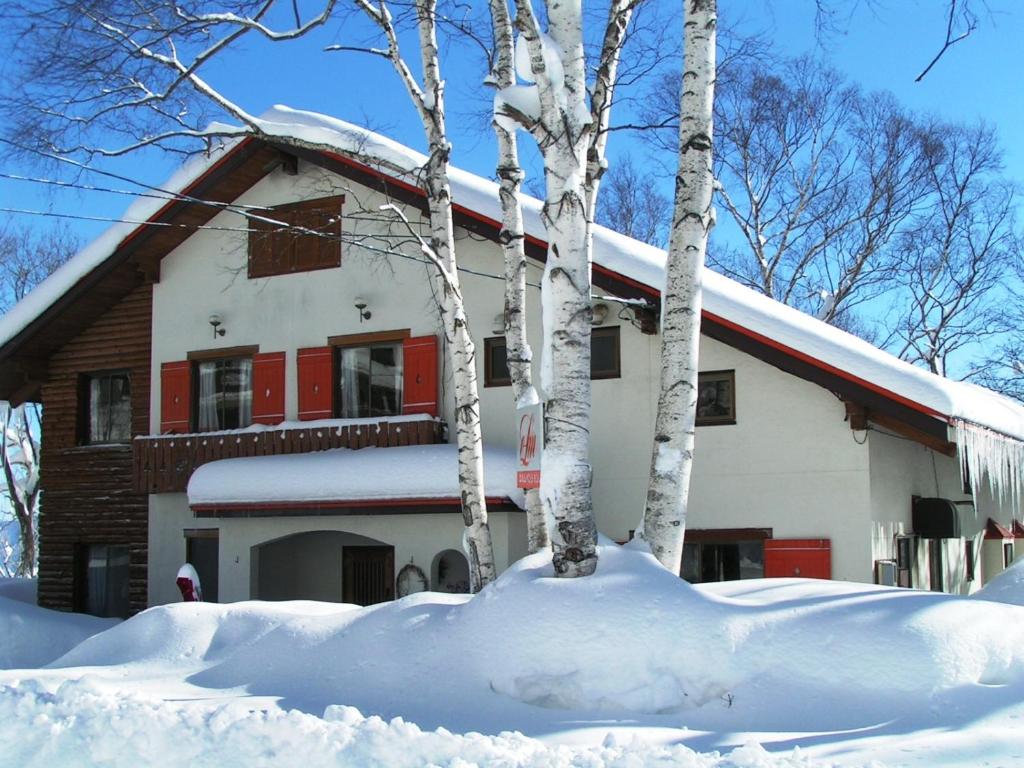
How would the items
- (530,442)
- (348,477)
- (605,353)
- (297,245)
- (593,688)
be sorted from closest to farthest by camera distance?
(593,688) → (530,442) → (605,353) → (348,477) → (297,245)

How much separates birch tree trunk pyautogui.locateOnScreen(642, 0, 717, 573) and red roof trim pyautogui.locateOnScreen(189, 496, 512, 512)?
5002 mm

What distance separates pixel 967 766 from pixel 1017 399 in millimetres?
25743

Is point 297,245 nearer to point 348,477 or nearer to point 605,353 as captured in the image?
point 348,477

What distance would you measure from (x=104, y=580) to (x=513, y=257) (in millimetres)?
10075

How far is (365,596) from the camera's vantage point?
48.9ft

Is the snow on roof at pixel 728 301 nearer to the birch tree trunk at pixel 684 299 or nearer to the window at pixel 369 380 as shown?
the window at pixel 369 380

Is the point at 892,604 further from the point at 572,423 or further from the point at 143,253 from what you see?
the point at 143,253

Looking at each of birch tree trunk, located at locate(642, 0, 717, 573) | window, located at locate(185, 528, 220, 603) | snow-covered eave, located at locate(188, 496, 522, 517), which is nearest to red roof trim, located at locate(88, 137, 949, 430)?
snow-covered eave, located at locate(188, 496, 522, 517)

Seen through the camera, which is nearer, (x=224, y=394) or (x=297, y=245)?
(x=297, y=245)

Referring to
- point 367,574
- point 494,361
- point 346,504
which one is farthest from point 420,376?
point 367,574

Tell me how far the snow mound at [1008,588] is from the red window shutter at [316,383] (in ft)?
27.9

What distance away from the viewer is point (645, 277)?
12008 mm

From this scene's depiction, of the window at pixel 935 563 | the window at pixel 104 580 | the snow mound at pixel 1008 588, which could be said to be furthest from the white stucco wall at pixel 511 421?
the snow mound at pixel 1008 588

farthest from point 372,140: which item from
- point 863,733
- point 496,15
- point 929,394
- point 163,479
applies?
point 863,733
